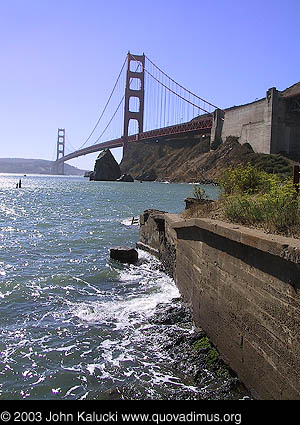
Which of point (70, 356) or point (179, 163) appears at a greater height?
point (179, 163)

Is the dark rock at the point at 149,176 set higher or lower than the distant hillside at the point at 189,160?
lower

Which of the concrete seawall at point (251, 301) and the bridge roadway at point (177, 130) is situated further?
the bridge roadway at point (177, 130)

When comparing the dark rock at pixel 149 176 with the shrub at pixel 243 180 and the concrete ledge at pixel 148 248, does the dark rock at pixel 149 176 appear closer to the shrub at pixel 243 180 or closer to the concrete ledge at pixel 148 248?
the concrete ledge at pixel 148 248

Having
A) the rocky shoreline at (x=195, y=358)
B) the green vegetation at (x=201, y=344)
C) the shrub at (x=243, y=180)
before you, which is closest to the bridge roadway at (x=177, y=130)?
the shrub at (x=243, y=180)

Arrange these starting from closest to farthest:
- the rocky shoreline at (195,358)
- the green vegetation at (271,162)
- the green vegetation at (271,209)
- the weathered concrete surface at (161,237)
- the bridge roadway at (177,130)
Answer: the rocky shoreline at (195,358), the green vegetation at (271,209), the weathered concrete surface at (161,237), the green vegetation at (271,162), the bridge roadway at (177,130)

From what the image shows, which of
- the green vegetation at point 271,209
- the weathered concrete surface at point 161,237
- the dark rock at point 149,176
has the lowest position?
the weathered concrete surface at point 161,237

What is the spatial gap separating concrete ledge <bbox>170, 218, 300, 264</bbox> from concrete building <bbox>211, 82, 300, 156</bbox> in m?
57.0

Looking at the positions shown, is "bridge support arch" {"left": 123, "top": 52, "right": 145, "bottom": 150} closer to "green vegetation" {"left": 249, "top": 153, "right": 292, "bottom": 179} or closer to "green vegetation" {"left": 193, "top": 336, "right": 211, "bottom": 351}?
"green vegetation" {"left": 249, "top": 153, "right": 292, "bottom": 179}

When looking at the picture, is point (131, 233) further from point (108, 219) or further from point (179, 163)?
point (179, 163)

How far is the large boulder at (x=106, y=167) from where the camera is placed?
87125 mm
